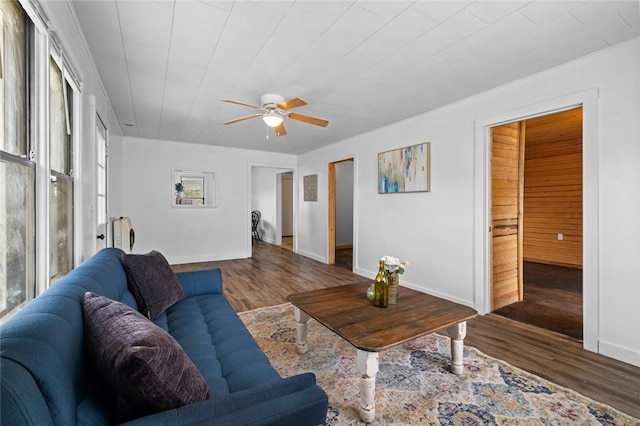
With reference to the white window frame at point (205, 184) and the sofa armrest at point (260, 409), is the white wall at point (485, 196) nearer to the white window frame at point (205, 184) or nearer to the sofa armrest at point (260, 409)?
the white window frame at point (205, 184)

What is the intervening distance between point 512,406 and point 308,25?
2713mm

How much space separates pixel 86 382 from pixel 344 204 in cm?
765

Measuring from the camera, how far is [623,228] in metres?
2.25

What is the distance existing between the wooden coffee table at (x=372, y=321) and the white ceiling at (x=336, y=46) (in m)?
1.94

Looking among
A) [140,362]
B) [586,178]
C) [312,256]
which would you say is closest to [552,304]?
[586,178]

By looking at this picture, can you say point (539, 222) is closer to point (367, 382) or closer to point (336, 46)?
point (336, 46)

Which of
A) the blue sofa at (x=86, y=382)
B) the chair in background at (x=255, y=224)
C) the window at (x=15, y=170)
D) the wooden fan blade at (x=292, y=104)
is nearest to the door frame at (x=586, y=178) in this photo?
the wooden fan blade at (x=292, y=104)

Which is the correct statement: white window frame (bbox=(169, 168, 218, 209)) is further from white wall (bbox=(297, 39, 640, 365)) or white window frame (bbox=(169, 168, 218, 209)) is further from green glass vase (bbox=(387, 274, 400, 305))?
green glass vase (bbox=(387, 274, 400, 305))

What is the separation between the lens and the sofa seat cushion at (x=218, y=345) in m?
1.30

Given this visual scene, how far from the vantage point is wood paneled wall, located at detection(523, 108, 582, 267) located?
219 inches

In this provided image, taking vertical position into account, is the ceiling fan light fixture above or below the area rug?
above

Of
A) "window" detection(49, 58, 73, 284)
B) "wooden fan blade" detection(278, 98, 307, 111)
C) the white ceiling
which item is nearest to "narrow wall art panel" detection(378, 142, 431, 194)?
the white ceiling

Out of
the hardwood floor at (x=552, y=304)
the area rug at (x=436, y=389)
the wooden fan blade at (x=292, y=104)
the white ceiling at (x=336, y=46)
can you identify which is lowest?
the area rug at (x=436, y=389)

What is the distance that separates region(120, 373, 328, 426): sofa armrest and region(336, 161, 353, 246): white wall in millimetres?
7235
